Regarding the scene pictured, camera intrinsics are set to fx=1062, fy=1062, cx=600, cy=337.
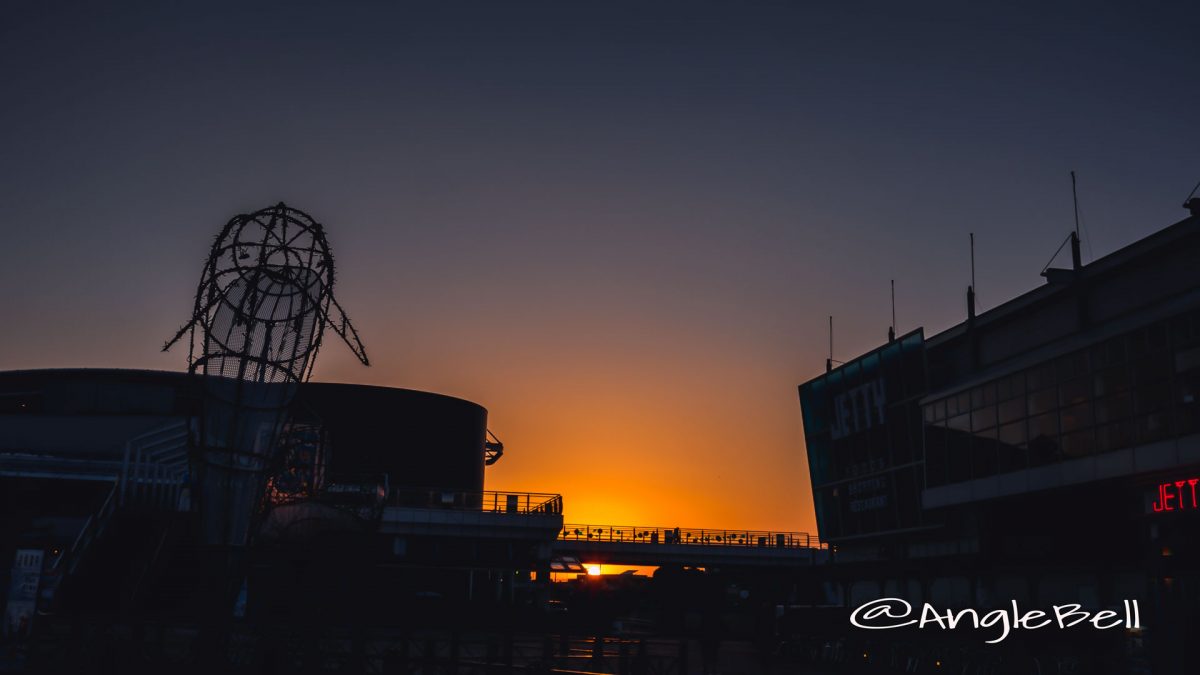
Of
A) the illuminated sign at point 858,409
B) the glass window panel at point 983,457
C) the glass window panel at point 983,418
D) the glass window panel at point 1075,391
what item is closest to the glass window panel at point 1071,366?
the glass window panel at point 1075,391

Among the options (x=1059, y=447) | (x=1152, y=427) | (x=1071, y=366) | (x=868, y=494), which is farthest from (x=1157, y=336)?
(x=868, y=494)

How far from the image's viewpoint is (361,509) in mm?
55219

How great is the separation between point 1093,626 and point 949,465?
1712cm

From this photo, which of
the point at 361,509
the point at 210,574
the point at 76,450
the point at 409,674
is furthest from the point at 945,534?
the point at 76,450

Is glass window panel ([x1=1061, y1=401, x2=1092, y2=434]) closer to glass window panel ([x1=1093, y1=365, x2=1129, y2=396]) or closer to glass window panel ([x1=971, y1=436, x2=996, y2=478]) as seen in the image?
glass window panel ([x1=1093, y1=365, x2=1129, y2=396])

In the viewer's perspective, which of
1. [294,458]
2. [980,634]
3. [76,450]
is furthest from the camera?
[76,450]

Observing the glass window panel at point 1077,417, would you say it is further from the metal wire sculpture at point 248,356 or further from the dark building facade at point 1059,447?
the metal wire sculpture at point 248,356

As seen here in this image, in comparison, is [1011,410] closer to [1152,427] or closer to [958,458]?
[958,458]

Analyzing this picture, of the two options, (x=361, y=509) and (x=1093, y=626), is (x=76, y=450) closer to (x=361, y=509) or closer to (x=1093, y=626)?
(x=361, y=509)

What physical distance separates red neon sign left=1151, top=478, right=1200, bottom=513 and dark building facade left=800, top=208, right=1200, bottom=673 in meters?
0.05

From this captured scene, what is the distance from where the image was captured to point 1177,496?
35.3 m

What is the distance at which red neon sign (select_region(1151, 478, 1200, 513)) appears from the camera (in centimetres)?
3469

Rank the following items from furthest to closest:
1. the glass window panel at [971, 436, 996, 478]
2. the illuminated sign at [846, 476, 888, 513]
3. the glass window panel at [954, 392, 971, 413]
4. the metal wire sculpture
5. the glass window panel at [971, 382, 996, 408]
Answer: the illuminated sign at [846, 476, 888, 513] → the glass window panel at [954, 392, 971, 413] → the glass window panel at [971, 436, 996, 478] → the glass window panel at [971, 382, 996, 408] → the metal wire sculpture

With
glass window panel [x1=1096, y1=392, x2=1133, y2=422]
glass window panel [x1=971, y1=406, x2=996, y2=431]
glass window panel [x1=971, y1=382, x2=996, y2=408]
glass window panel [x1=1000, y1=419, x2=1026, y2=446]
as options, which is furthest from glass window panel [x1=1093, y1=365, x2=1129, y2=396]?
glass window panel [x1=971, y1=406, x2=996, y2=431]
